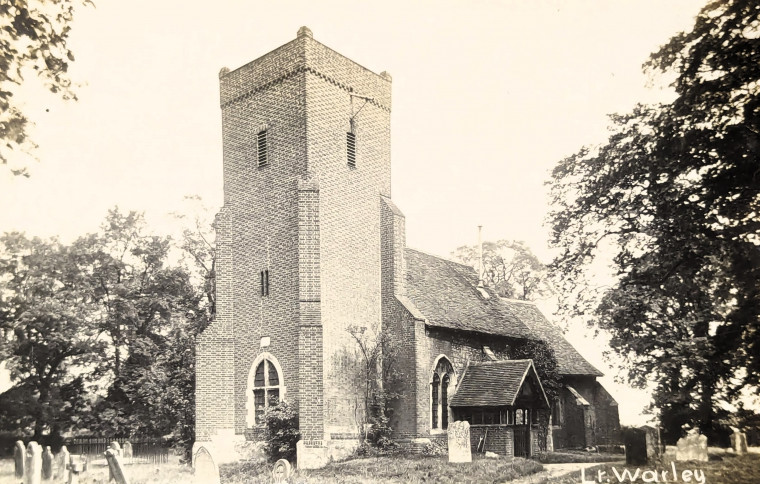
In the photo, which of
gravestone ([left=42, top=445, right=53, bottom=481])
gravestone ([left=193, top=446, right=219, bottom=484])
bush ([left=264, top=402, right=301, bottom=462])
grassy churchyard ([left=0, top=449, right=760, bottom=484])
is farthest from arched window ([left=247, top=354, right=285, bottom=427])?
gravestone ([left=42, top=445, right=53, bottom=481])

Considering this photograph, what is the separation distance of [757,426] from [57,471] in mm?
14630

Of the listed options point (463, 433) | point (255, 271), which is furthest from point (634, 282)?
point (255, 271)

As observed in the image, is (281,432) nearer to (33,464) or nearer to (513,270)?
(33,464)

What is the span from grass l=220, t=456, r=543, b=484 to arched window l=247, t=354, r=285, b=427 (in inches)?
65.7

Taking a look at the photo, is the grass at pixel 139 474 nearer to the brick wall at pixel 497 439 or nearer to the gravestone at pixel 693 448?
the brick wall at pixel 497 439

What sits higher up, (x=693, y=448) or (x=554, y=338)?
(x=554, y=338)

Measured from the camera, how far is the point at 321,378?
1905 cm

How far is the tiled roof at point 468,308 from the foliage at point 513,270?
494 cm

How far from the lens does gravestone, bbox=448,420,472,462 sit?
18000 millimetres

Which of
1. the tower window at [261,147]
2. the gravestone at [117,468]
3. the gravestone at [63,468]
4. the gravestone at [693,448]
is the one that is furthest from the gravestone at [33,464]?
the gravestone at [693,448]

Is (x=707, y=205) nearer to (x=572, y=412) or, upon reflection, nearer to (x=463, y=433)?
(x=463, y=433)

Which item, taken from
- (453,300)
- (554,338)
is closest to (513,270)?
(554,338)

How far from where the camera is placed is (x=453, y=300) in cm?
2619

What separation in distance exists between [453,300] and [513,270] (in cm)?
1393
